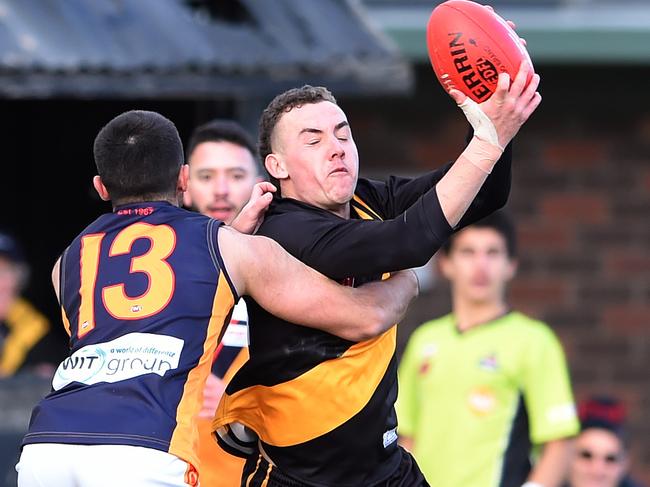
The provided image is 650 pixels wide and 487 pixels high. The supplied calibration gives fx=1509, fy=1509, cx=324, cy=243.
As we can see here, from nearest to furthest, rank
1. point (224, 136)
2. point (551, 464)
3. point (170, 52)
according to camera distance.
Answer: point (224, 136) < point (551, 464) < point (170, 52)

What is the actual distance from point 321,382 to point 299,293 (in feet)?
1.06

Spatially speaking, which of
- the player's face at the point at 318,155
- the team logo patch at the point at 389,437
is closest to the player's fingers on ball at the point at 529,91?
the player's face at the point at 318,155

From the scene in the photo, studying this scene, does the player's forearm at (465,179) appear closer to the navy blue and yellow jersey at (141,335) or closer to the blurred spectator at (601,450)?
the navy blue and yellow jersey at (141,335)

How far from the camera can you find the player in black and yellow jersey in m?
4.40

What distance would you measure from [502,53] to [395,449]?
4.39 feet

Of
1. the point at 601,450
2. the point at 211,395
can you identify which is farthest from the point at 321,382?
the point at 601,450

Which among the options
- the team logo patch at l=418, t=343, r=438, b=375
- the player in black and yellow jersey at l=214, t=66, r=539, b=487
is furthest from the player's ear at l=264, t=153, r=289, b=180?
the team logo patch at l=418, t=343, r=438, b=375

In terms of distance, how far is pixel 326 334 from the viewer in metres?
4.62

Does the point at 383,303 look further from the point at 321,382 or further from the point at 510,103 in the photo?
the point at 510,103

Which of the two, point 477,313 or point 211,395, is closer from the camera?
point 211,395

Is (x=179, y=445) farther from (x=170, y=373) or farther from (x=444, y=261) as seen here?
(x=444, y=261)

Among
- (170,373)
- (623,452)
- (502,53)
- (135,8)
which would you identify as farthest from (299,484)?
(135,8)

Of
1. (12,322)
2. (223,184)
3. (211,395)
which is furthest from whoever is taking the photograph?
(12,322)

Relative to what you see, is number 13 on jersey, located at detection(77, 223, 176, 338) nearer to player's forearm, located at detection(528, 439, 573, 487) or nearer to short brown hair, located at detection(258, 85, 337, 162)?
short brown hair, located at detection(258, 85, 337, 162)
